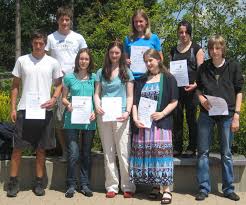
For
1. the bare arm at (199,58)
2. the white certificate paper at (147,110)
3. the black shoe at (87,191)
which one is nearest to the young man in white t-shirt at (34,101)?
the black shoe at (87,191)

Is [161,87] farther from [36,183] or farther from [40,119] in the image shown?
[36,183]

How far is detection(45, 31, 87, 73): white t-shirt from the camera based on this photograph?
6750 mm

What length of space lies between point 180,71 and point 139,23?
2.65ft

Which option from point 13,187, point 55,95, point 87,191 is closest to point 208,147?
point 87,191

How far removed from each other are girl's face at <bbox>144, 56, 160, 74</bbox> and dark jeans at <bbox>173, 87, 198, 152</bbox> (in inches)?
20.6

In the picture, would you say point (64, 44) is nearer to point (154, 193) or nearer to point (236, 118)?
point (154, 193)

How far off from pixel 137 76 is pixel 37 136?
1.50 metres

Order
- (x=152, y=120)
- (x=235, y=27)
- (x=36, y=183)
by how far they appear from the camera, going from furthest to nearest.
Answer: (x=235, y=27)
(x=36, y=183)
(x=152, y=120)

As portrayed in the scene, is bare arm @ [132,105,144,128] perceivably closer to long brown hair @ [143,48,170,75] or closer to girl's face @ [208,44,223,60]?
long brown hair @ [143,48,170,75]

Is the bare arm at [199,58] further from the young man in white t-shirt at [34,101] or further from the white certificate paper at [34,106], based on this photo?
the white certificate paper at [34,106]

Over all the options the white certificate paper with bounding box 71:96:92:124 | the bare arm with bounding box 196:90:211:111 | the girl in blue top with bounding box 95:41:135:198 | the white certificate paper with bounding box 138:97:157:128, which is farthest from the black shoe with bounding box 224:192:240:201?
the white certificate paper with bounding box 71:96:92:124

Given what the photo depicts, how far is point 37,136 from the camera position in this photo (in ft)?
21.7

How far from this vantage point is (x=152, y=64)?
635 centimetres

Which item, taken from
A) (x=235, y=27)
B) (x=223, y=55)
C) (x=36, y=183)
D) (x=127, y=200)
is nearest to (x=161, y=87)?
(x=223, y=55)
